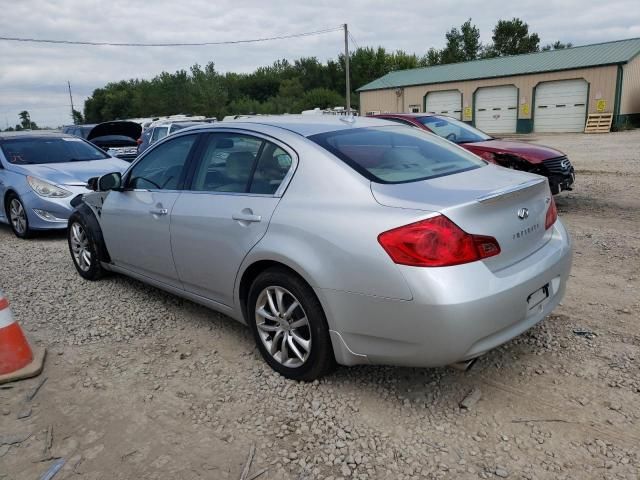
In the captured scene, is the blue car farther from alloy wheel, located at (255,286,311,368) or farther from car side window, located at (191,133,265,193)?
alloy wheel, located at (255,286,311,368)

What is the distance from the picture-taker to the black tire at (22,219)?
761cm

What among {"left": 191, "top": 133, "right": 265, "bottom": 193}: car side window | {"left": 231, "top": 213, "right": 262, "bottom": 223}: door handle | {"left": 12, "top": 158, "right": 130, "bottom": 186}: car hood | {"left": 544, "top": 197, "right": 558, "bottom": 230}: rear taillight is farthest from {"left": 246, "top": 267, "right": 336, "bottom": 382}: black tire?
{"left": 12, "top": 158, "right": 130, "bottom": 186}: car hood

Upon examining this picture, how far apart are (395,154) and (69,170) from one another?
6155mm

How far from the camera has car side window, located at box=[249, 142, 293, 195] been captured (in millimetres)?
3301

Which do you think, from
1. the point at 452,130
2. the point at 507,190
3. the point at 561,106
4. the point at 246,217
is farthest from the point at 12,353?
the point at 561,106

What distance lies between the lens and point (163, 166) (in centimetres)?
432

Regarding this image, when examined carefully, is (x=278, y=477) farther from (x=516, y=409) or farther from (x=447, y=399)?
(x=516, y=409)

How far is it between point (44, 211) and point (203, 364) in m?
5.06

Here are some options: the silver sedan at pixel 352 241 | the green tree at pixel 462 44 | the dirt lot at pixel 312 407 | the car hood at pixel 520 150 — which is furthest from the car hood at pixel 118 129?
the green tree at pixel 462 44

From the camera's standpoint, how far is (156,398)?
322 cm

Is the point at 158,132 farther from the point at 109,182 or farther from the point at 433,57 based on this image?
the point at 433,57

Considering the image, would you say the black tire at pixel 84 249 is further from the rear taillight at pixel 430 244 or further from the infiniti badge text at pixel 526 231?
the infiniti badge text at pixel 526 231

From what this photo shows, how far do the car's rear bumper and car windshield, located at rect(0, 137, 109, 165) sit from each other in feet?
23.5

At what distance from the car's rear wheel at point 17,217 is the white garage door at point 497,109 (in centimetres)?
2948
